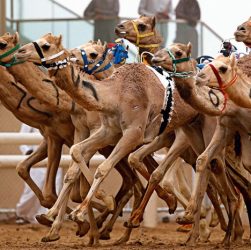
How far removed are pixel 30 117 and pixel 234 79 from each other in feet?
8.64

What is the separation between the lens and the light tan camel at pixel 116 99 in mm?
14297

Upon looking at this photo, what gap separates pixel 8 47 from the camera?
14922 mm

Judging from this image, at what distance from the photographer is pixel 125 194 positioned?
1598 centimetres

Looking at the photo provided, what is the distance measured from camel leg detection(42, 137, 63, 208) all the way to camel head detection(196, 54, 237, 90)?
8.40 feet

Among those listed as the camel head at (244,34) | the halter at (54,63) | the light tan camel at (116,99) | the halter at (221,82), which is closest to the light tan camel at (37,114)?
the light tan camel at (116,99)

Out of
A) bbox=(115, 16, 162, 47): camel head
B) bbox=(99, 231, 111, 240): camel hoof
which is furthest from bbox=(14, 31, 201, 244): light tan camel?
bbox=(115, 16, 162, 47): camel head

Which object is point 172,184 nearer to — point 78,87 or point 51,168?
point 51,168

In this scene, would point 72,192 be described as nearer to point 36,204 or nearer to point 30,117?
point 30,117

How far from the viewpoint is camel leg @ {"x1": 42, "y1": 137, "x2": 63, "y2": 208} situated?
15617 millimetres

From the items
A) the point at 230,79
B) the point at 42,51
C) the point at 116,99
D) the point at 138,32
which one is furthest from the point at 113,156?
the point at 138,32

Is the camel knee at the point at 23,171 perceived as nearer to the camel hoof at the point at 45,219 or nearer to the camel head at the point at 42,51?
the camel hoof at the point at 45,219

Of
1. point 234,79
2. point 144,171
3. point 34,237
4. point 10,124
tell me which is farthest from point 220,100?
point 10,124

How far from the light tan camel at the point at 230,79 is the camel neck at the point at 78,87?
1.35 metres

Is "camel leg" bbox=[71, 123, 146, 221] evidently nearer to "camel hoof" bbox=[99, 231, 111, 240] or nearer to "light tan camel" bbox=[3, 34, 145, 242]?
"light tan camel" bbox=[3, 34, 145, 242]
